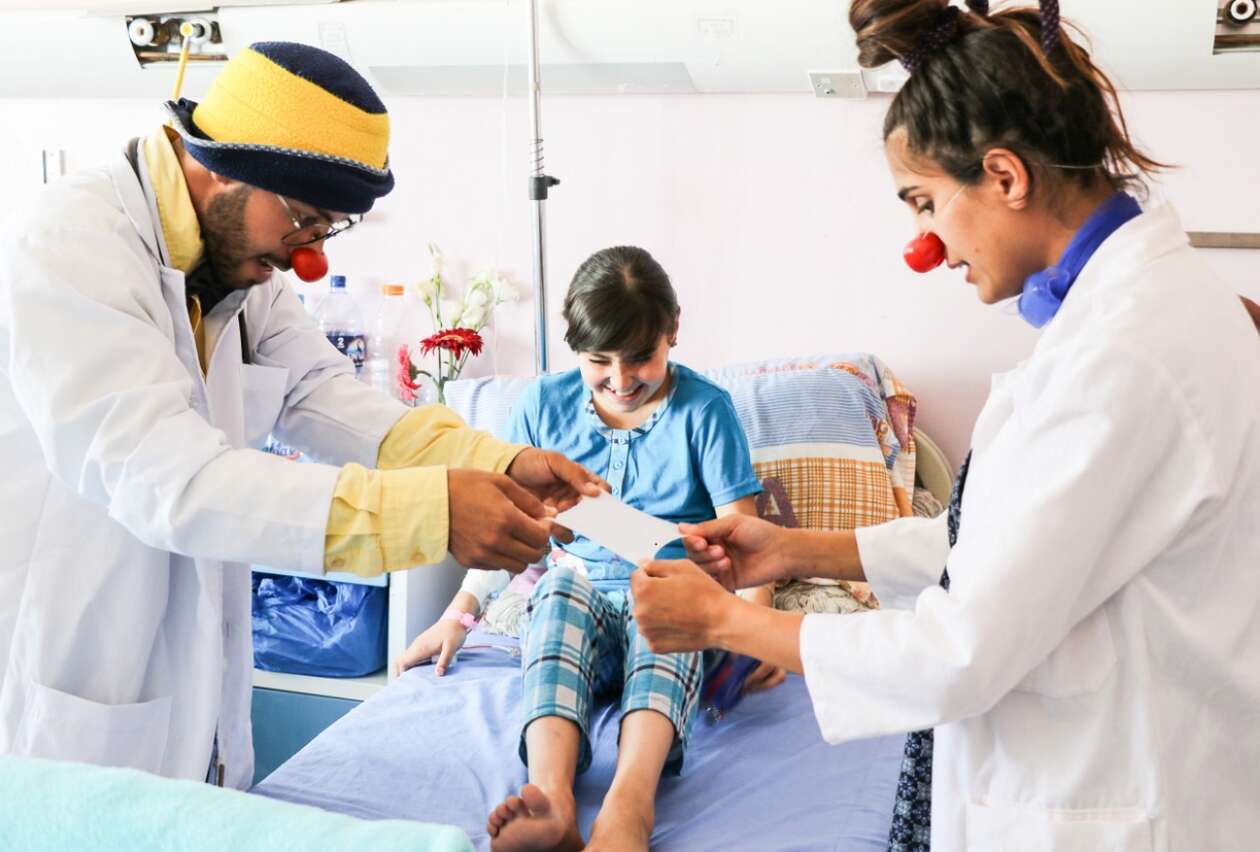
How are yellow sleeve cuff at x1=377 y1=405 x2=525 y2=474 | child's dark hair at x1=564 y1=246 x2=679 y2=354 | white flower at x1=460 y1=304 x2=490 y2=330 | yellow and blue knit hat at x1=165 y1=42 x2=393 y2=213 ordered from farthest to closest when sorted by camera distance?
1. white flower at x1=460 y1=304 x2=490 y2=330
2. child's dark hair at x1=564 y1=246 x2=679 y2=354
3. yellow sleeve cuff at x1=377 y1=405 x2=525 y2=474
4. yellow and blue knit hat at x1=165 y1=42 x2=393 y2=213

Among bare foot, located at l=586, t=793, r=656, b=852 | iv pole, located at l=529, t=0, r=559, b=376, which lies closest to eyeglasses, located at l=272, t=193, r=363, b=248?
bare foot, located at l=586, t=793, r=656, b=852

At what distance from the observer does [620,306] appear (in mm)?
1985

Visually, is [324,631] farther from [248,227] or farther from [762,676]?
[248,227]

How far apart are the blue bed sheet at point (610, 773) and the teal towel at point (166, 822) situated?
0.68 m

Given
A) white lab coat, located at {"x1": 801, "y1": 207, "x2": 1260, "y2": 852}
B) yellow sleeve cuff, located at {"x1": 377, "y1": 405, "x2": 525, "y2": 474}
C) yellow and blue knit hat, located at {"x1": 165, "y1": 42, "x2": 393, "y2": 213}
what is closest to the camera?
white lab coat, located at {"x1": 801, "y1": 207, "x2": 1260, "y2": 852}

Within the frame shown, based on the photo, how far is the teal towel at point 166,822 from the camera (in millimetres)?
799

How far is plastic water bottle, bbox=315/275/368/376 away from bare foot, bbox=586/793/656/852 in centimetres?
159

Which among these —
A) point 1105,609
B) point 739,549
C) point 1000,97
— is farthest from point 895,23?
point 739,549

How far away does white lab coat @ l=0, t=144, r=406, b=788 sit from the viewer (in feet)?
3.83

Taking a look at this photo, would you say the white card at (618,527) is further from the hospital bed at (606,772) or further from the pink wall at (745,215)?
the pink wall at (745,215)

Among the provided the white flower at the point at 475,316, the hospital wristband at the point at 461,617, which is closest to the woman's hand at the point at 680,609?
the hospital wristband at the point at 461,617

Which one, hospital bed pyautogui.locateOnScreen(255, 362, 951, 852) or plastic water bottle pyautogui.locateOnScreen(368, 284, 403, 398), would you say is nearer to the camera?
hospital bed pyautogui.locateOnScreen(255, 362, 951, 852)

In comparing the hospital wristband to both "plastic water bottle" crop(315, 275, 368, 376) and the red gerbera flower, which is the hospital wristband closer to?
the red gerbera flower

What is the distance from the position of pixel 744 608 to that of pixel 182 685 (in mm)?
691
